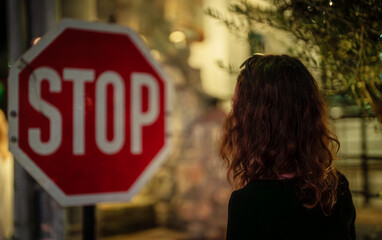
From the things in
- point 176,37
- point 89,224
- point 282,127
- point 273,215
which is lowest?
point 89,224

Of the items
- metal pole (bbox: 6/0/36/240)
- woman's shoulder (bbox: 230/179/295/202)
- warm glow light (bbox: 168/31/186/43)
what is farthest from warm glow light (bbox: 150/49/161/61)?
woman's shoulder (bbox: 230/179/295/202)

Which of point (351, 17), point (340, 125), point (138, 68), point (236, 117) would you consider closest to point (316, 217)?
point (236, 117)

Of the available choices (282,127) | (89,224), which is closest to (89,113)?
(89,224)

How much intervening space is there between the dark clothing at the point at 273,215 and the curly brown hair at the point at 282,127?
0.13 feet

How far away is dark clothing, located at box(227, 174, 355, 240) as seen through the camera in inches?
44.2

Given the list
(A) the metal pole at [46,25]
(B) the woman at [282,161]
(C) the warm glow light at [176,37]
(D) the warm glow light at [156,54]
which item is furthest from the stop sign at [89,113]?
(C) the warm glow light at [176,37]

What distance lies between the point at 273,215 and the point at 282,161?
17 centimetres

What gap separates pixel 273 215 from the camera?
1.12 meters

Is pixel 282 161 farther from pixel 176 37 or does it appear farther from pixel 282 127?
pixel 176 37

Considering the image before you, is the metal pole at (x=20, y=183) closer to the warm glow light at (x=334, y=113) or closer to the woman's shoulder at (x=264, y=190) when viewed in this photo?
the woman's shoulder at (x=264, y=190)

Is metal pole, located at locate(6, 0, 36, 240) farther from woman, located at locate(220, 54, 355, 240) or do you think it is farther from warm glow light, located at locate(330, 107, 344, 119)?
Answer: warm glow light, located at locate(330, 107, 344, 119)

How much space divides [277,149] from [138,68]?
0.78m

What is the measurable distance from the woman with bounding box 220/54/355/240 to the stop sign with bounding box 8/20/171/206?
535 millimetres

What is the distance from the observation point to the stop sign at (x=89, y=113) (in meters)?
1.50
